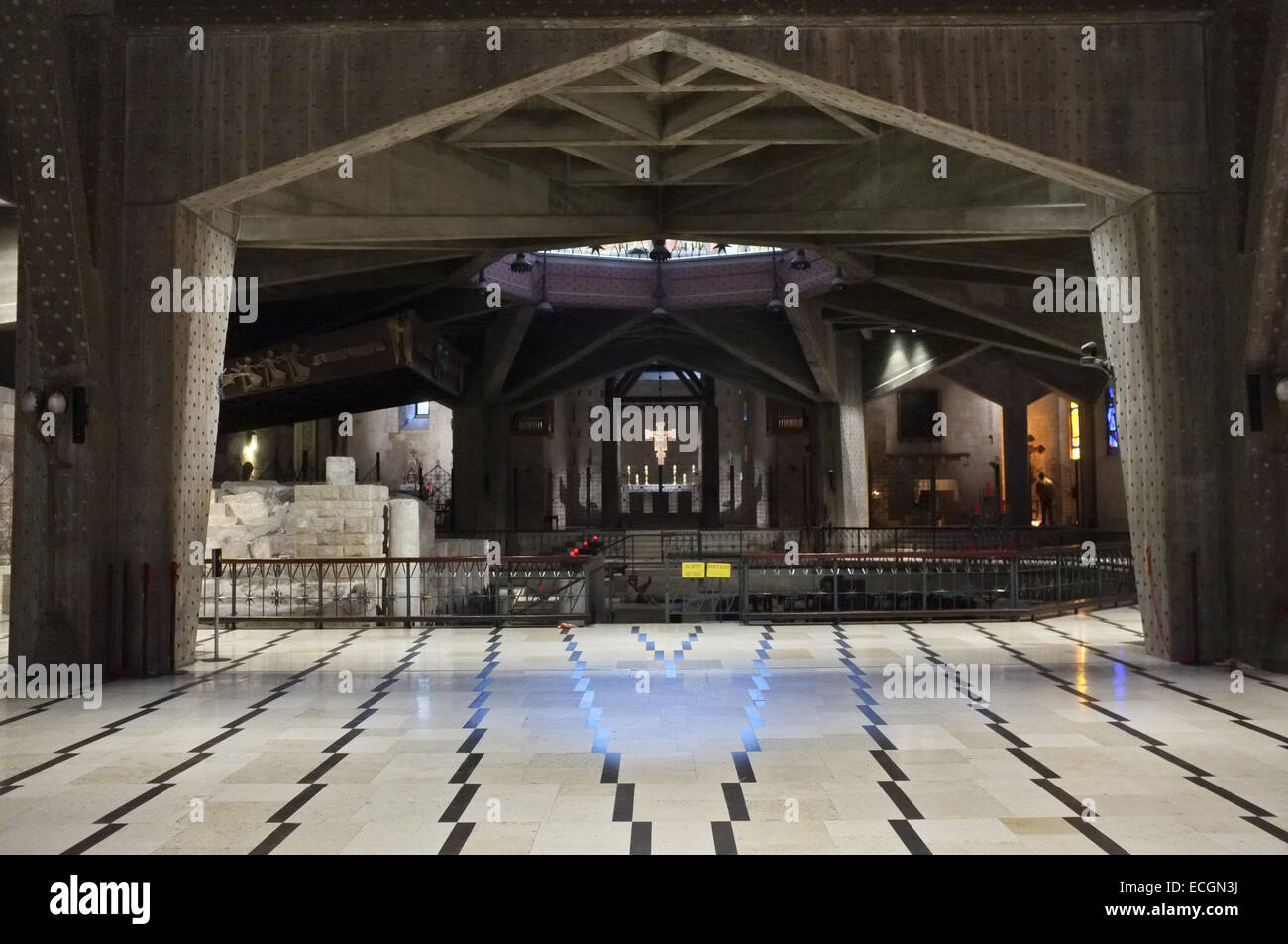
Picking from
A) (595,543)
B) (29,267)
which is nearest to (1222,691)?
(29,267)

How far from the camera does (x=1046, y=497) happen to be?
113ft

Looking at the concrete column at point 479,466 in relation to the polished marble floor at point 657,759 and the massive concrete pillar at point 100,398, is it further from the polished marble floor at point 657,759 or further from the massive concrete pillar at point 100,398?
the massive concrete pillar at point 100,398

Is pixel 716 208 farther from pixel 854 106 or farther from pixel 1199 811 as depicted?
pixel 1199 811

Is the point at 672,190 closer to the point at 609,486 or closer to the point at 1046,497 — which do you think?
the point at 1046,497

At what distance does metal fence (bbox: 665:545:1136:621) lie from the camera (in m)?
13.4

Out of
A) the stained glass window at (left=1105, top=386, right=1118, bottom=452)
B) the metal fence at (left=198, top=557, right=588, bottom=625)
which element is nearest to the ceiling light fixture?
the metal fence at (left=198, top=557, right=588, bottom=625)

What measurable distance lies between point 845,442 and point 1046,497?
10.5 metres

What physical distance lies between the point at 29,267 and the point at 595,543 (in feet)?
65.3

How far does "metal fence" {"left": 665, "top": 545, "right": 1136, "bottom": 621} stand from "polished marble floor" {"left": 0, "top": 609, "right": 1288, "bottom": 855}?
3182 millimetres

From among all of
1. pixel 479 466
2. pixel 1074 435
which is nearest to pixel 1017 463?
pixel 1074 435

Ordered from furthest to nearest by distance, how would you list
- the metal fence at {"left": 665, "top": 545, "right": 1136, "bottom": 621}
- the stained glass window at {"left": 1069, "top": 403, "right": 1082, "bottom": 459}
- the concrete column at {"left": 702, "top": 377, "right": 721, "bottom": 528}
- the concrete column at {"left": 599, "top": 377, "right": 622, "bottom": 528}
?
the concrete column at {"left": 702, "top": 377, "right": 721, "bottom": 528}, the concrete column at {"left": 599, "top": 377, "right": 622, "bottom": 528}, the stained glass window at {"left": 1069, "top": 403, "right": 1082, "bottom": 459}, the metal fence at {"left": 665, "top": 545, "right": 1136, "bottom": 621}

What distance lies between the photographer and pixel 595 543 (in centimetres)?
2773

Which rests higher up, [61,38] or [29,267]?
[61,38]

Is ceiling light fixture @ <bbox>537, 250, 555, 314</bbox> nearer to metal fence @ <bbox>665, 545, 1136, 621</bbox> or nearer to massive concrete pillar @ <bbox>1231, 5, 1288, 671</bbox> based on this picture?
metal fence @ <bbox>665, 545, 1136, 621</bbox>
